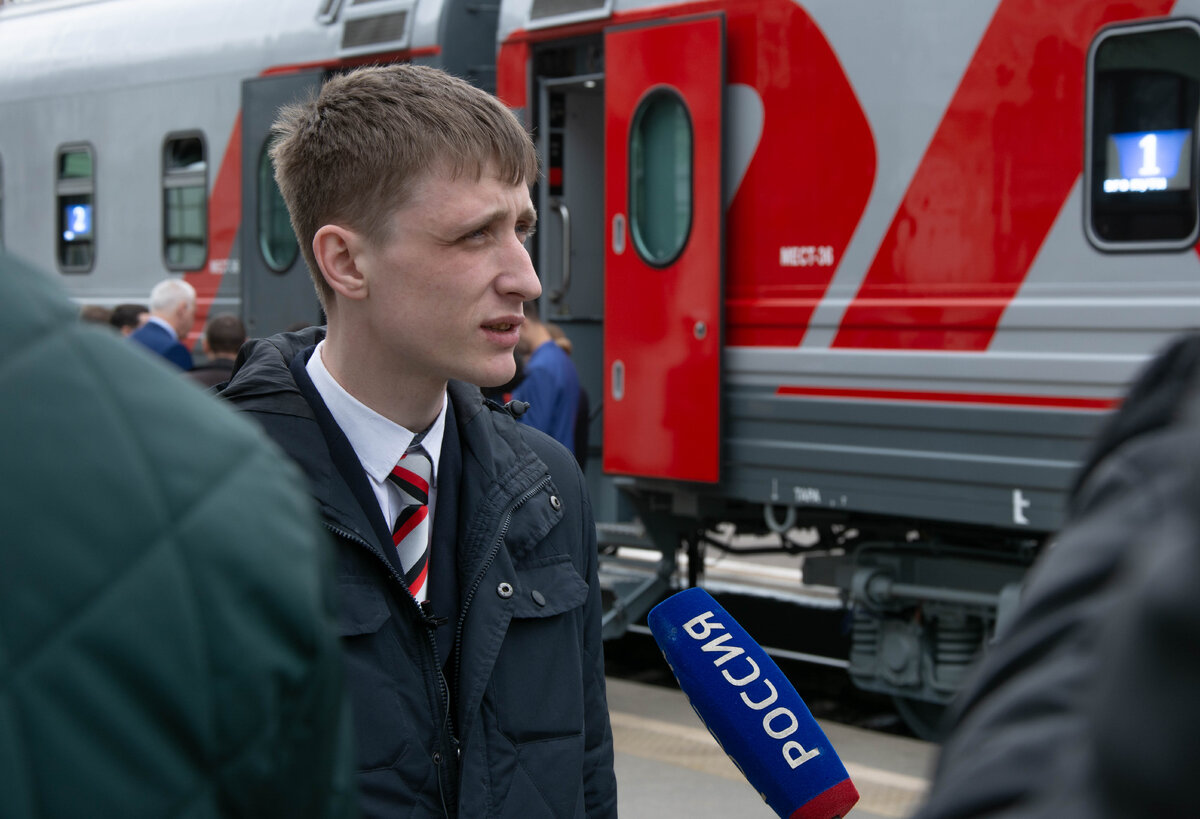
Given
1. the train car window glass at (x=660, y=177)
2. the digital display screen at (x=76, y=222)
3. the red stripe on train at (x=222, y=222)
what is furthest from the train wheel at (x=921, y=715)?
the digital display screen at (x=76, y=222)

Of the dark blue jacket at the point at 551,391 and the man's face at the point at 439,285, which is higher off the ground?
the man's face at the point at 439,285

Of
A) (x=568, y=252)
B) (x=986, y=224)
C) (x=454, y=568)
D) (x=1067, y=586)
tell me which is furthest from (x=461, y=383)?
(x=568, y=252)

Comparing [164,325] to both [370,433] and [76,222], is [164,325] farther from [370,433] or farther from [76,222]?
[370,433]

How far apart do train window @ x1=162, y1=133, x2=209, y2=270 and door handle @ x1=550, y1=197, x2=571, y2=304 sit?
2.78m

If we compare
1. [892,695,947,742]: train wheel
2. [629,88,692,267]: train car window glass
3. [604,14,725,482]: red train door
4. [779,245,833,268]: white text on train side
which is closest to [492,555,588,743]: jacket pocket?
[779,245,833,268]: white text on train side

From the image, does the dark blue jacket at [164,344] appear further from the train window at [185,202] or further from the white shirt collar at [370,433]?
the white shirt collar at [370,433]

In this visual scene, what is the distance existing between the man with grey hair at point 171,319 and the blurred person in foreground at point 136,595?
764 cm

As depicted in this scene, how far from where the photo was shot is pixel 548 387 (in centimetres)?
698

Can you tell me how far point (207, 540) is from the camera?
0.83m

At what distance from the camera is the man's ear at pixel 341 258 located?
7.18ft

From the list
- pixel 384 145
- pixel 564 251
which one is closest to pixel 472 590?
pixel 384 145

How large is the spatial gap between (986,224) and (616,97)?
6.98ft

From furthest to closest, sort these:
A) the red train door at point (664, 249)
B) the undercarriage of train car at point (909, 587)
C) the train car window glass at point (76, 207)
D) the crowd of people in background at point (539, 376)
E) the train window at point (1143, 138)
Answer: the train car window glass at point (76, 207) < the crowd of people in background at point (539, 376) < the red train door at point (664, 249) < the undercarriage of train car at point (909, 587) < the train window at point (1143, 138)

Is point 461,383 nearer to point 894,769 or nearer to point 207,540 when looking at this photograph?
point 207,540
